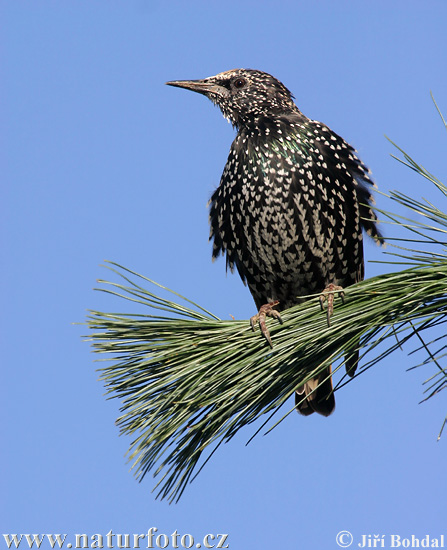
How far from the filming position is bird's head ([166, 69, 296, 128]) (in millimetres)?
4312

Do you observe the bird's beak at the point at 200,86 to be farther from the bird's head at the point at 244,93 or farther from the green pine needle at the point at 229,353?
the green pine needle at the point at 229,353

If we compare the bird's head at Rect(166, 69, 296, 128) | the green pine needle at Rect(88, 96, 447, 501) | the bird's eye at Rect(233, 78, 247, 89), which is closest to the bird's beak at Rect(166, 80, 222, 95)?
the bird's head at Rect(166, 69, 296, 128)

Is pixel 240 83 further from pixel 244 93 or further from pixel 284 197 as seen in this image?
pixel 284 197

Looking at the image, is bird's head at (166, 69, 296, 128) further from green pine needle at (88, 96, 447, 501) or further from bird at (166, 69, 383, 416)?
green pine needle at (88, 96, 447, 501)

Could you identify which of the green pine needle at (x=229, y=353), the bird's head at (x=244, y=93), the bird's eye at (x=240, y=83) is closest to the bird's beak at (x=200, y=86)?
the bird's head at (x=244, y=93)

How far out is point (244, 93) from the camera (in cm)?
436

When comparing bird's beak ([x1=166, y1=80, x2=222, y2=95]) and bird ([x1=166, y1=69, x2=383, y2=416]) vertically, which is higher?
bird's beak ([x1=166, y1=80, x2=222, y2=95])

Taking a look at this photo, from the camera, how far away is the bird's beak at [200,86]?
4.47 m

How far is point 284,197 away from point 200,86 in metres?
1.08

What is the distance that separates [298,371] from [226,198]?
67.9 inches

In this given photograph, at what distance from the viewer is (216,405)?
8.75ft

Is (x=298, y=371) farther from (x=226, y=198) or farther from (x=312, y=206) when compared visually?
(x=226, y=198)

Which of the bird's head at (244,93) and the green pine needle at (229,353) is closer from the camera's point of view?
the green pine needle at (229,353)

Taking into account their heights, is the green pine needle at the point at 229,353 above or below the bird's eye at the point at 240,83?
below
